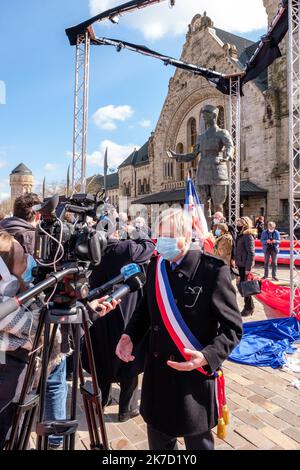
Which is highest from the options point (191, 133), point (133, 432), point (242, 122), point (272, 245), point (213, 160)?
point (191, 133)

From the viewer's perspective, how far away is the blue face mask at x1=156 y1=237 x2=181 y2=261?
2.18m

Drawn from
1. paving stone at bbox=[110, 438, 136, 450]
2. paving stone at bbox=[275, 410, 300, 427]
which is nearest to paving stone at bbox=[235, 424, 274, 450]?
paving stone at bbox=[275, 410, 300, 427]

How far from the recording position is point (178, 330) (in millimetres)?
2068

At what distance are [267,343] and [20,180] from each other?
9074 cm

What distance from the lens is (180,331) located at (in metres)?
2.06

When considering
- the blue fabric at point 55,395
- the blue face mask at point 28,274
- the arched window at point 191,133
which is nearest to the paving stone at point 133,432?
the blue fabric at point 55,395

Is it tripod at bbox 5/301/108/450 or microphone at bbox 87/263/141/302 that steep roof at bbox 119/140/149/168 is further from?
tripod at bbox 5/301/108/450

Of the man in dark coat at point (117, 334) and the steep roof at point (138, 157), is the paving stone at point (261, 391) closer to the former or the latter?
the man in dark coat at point (117, 334)

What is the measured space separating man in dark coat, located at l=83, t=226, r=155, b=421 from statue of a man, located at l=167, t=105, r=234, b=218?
219 inches

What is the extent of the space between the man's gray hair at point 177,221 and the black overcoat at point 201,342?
141mm

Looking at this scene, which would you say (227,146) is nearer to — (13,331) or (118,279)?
(118,279)

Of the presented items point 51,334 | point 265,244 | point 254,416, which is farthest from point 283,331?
point 265,244

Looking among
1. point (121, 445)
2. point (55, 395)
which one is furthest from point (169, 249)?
point (121, 445)

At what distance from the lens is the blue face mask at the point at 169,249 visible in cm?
218
